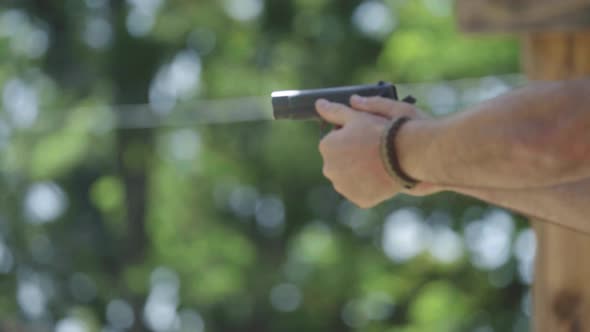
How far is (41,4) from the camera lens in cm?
1650

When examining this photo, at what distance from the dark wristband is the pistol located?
16 cm

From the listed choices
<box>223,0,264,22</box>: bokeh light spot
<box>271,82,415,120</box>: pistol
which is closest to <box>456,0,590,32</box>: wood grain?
<box>271,82,415,120</box>: pistol

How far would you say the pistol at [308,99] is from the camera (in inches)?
115

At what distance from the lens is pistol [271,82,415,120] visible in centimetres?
292

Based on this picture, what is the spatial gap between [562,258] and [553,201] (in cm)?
95

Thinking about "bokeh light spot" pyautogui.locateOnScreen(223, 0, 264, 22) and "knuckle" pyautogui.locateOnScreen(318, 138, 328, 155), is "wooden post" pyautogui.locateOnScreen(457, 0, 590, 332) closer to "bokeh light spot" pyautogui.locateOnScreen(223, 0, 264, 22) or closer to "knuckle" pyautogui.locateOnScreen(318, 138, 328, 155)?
"knuckle" pyautogui.locateOnScreen(318, 138, 328, 155)

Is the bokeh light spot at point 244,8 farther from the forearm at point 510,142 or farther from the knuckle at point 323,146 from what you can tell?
the forearm at point 510,142

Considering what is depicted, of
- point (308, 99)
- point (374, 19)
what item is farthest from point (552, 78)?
point (374, 19)

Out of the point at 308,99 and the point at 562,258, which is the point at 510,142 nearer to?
the point at 308,99

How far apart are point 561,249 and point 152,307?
1246 centimetres

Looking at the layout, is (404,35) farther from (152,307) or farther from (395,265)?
(152,307)

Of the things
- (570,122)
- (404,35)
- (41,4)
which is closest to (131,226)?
(41,4)

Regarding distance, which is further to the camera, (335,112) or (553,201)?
(335,112)

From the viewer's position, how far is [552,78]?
3.70 meters
